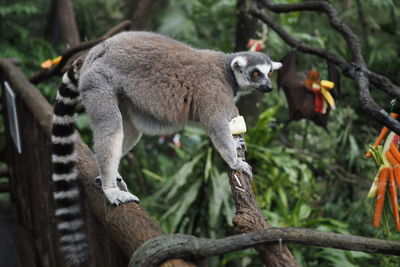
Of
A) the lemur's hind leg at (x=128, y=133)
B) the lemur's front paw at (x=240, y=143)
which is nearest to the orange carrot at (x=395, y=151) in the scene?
the lemur's front paw at (x=240, y=143)

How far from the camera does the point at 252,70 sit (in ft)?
Answer: 9.73

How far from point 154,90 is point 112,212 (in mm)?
969

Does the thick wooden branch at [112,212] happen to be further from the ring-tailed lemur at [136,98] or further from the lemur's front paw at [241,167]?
the lemur's front paw at [241,167]

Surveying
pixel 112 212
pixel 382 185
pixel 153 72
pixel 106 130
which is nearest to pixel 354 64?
pixel 382 185

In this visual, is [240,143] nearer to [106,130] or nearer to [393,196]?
[106,130]

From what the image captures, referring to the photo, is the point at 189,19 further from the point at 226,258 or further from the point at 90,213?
the point at 90,213

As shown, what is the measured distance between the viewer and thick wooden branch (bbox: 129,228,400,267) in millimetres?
1336

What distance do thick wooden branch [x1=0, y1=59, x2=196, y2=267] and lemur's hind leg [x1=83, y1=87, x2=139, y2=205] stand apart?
0.10 m

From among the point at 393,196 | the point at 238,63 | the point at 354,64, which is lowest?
the point at 393,196

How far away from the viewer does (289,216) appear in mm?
4508

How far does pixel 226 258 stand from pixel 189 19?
12.9 feet

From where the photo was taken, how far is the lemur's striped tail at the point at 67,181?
2369 millimetres

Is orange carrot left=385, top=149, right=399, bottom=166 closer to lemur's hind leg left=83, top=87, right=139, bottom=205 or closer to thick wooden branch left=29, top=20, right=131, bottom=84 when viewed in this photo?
lemur's hind leg left=83, top=87, right=139, bottom=205

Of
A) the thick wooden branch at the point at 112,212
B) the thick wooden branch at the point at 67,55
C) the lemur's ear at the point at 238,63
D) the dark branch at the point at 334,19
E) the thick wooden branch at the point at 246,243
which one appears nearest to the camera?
the thick wooden branch at the point at 246,243
